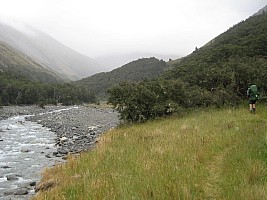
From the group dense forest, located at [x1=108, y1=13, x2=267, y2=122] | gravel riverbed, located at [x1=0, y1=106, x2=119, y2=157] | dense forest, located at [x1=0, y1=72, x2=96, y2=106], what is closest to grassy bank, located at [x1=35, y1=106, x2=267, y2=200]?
gravel riverbed, located at [x1=0, y1=106, x2=119, y2=157]

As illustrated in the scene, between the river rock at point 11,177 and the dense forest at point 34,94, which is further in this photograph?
the dense forest at point 34,94

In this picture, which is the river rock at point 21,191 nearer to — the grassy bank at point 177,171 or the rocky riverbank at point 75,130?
the grassy bank at point 177,171

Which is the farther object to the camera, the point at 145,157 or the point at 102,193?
the point at 145,157

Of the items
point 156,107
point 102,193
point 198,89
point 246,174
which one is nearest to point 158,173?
point 102,193

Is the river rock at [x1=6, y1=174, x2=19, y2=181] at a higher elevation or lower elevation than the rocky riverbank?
higher

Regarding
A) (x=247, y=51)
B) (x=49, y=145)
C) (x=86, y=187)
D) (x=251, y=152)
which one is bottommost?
(x=49, y=145)

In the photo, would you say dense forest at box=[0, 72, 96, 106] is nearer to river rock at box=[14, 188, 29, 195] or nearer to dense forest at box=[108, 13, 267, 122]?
dense forest at box=[108, 13, 267, 122]

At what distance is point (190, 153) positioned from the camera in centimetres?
1112

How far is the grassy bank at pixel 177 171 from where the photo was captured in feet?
24.5

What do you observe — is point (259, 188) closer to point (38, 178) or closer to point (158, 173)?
point (158, 173)

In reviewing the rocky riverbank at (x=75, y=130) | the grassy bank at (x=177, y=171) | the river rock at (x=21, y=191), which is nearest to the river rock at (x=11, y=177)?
the grassy bank at (x=177, y=171)

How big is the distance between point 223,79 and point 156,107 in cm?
687

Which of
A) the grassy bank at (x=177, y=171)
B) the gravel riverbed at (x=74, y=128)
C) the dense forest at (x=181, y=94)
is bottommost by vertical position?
the gravel riverbed at (x=74, y=128)

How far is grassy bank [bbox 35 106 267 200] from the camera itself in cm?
746
